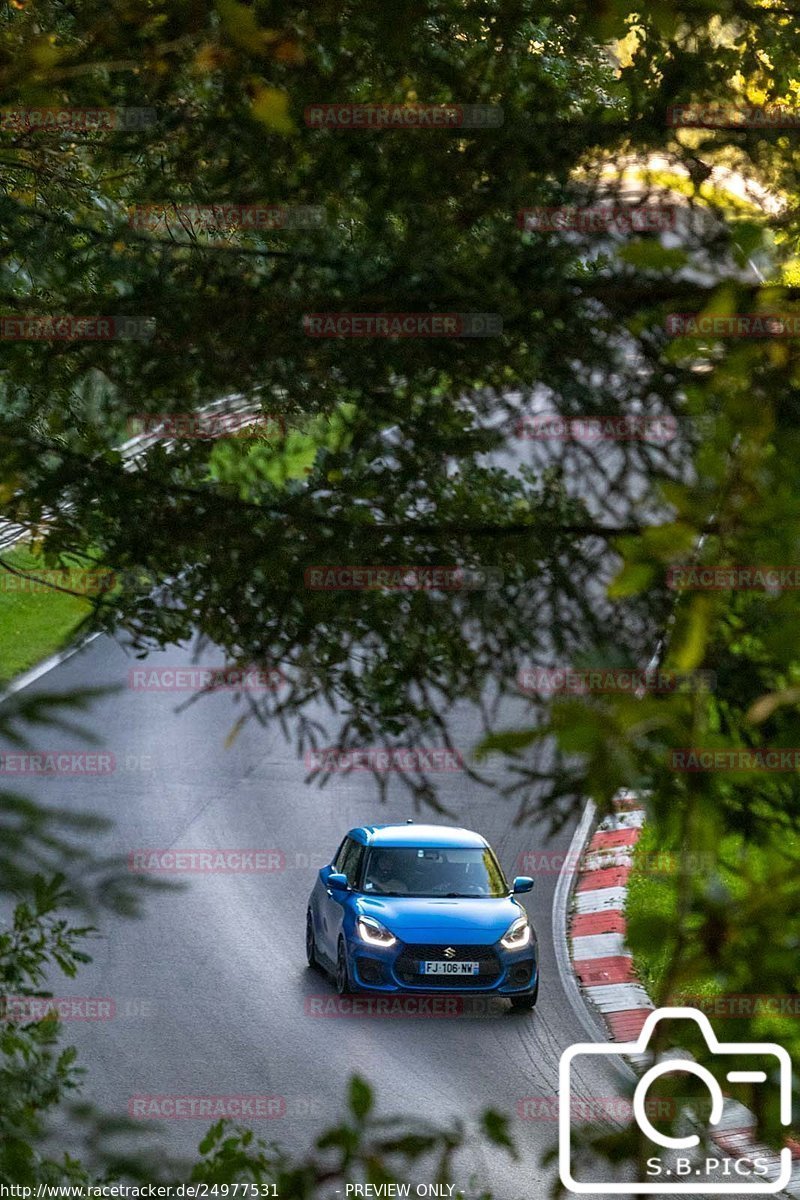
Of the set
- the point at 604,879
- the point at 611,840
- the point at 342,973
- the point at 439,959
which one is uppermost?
the point at 439,959

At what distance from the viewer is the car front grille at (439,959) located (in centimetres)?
1205

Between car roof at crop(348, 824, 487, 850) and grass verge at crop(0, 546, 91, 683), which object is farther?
grass verge at crop(0, 546, 91, 683)

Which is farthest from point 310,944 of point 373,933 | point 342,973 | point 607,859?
point 607,859

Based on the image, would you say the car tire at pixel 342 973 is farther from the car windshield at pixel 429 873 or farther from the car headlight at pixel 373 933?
the car windshield at pixel 429 873

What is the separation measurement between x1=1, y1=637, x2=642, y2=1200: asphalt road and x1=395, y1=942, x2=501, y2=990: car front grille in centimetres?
37

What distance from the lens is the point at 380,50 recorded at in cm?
438

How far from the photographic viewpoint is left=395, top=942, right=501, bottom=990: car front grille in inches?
474

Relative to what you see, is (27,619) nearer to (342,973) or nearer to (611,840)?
(611,840)

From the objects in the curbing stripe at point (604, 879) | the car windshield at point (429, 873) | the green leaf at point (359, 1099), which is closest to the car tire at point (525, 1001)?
the car windshield at point (429, 873)

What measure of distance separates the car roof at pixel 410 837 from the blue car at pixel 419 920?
0.01m

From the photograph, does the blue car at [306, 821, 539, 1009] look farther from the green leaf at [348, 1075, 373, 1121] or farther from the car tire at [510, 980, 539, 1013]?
the green leaf at [348, 1075, 373, 1121]

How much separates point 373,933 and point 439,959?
2.10 feet

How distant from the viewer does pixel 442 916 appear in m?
12.2

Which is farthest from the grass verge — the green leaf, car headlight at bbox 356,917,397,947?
the green leaf
